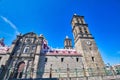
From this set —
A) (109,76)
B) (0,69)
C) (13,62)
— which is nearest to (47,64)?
(13,62)

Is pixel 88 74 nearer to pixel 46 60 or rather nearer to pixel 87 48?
pixel 87 48

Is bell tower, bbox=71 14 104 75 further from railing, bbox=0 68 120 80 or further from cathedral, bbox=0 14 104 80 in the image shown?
railing, bbox=0 68 120 80

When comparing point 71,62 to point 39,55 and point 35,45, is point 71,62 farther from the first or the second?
point 35,45

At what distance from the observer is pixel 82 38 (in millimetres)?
A: 33281

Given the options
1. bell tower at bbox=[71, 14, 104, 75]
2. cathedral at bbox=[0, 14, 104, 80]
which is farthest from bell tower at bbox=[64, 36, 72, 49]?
cathedral at bbox=[0, 14, 104, 80]

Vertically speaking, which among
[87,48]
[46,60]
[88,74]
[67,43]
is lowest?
[88,74]

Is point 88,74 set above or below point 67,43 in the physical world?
below

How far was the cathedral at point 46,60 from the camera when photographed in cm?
2434

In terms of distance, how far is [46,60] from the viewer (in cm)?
2831

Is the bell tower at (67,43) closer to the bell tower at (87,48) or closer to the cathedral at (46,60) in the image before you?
the bell tower at (87,48)

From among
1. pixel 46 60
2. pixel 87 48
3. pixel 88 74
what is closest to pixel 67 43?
pixel 87 48

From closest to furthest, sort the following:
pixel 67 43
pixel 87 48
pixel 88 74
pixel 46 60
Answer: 1. pixel 88 74
2. pixel 46 60
3. pixel 87 48
4. pixel 67 43

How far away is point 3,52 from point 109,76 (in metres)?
31.5

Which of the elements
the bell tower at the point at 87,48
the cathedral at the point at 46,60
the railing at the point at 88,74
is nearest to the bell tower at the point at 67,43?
the bell tower at the point at 87,48
